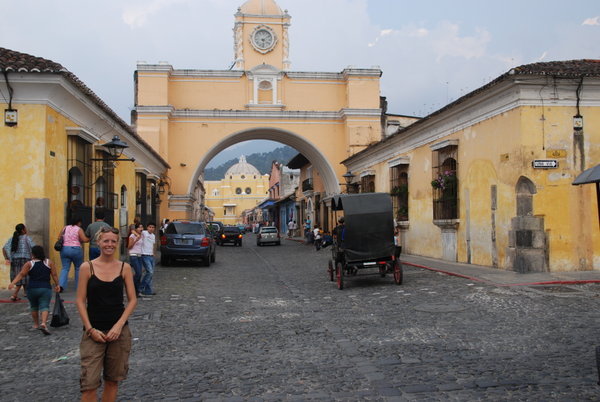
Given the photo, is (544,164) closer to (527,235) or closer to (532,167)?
(532,167)

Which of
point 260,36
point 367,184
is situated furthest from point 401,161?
point 260,36

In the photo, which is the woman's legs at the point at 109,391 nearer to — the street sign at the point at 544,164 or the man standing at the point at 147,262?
the man standing at the point at 147,262

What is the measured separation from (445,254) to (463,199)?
200cm

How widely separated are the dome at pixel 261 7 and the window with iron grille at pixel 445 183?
17.2 m

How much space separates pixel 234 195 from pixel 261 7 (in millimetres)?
72882

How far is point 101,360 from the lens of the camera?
375 cm

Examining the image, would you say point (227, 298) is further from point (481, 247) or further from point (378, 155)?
point (378, 155)

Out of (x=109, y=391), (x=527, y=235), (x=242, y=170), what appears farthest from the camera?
(x=242, y=170)

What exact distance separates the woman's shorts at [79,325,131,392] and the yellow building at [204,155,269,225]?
96547 millimetres

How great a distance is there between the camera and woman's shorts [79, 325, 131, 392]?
12.0 feet

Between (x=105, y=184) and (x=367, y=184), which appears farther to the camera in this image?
(x=367, y=184)

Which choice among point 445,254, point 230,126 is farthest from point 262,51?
point 445,254

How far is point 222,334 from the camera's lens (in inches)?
280

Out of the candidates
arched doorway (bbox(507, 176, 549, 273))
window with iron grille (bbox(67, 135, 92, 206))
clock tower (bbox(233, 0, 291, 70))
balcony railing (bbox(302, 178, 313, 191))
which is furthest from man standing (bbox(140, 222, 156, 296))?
balcony railing (bbox(302, 178, 313, 191))
